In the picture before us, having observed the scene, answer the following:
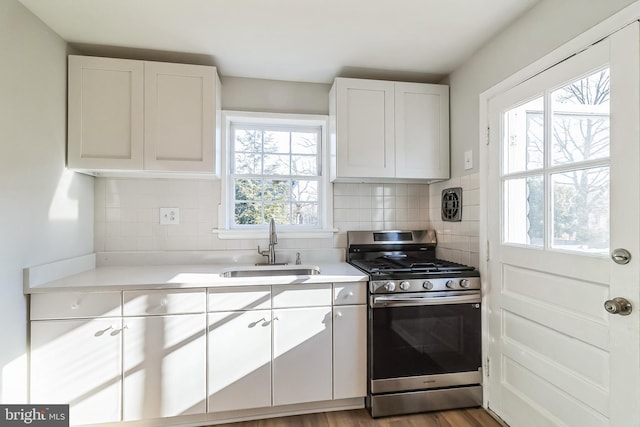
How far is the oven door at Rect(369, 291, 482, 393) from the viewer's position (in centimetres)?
187

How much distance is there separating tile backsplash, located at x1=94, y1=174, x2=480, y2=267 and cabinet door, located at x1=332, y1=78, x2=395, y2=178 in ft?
1.05

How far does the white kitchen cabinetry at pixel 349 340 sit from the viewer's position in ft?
6.16

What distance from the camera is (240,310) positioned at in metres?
1.79

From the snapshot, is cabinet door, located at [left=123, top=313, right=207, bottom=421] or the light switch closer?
cabinet door, located at [left=123, top=313, right=207, bottom=421]

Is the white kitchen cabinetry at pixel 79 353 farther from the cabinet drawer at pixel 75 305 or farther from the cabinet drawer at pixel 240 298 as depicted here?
the cabinet drawer at pixel 240 298

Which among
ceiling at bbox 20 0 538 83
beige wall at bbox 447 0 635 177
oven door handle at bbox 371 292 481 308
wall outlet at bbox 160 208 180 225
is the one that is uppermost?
ceiling at bbox 20 0 538 83

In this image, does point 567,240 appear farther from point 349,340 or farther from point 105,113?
point 105,113

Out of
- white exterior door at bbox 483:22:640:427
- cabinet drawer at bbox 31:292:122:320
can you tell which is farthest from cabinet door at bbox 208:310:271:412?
white exterior door at bbox 483:22:640:427

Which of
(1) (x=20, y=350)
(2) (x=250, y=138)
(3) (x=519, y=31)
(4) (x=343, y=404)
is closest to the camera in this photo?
(1) (x=20, y=350)

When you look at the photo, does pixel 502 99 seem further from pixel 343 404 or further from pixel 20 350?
pixel 20 350

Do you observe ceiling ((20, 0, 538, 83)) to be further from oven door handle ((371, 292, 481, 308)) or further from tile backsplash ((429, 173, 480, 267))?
oven door handle ((371, 292, 481, 308))

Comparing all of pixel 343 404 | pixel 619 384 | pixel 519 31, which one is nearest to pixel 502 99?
pixel 519 31

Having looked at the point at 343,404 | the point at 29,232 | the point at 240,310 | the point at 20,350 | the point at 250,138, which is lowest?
the point at 343,404

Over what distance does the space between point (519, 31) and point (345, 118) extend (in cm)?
110
